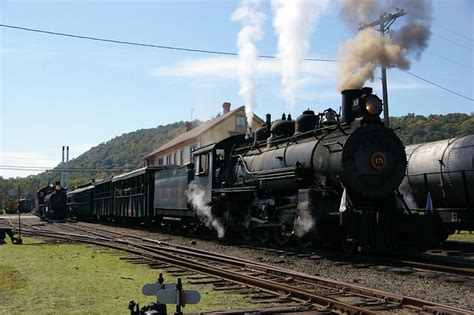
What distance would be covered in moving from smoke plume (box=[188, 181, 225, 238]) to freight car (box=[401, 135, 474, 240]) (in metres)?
5.92

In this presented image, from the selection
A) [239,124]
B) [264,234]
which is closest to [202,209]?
[264,234]

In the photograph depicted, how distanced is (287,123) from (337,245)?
4123 millimetres

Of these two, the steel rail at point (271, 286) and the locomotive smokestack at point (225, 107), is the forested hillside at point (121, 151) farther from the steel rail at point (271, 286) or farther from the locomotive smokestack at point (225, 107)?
the steel rail at point (271, 286)

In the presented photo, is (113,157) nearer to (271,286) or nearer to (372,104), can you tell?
(372,104)

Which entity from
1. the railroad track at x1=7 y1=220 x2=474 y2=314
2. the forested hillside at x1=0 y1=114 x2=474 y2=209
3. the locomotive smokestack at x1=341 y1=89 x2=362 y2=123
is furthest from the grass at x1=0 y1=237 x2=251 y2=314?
the forested hillside at x1=0 y1=114 x2=474 y2=209

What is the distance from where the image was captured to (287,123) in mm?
15508

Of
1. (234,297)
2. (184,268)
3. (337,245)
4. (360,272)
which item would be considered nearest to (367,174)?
(337,245)

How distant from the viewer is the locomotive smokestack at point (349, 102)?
12641 millimetres

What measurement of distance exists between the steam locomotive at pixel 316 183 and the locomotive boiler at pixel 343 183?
23 mm

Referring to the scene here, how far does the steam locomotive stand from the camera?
11.8 m

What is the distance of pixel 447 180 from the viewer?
14.7 m

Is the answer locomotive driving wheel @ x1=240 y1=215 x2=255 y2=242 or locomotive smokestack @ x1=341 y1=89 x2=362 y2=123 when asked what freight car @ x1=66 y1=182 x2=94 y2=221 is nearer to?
locomotive driving wheel @ x1=240 y1=215 x2=255 y2=242

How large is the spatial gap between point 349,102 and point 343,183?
2.09m

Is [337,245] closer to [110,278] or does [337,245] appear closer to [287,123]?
[287,123]
